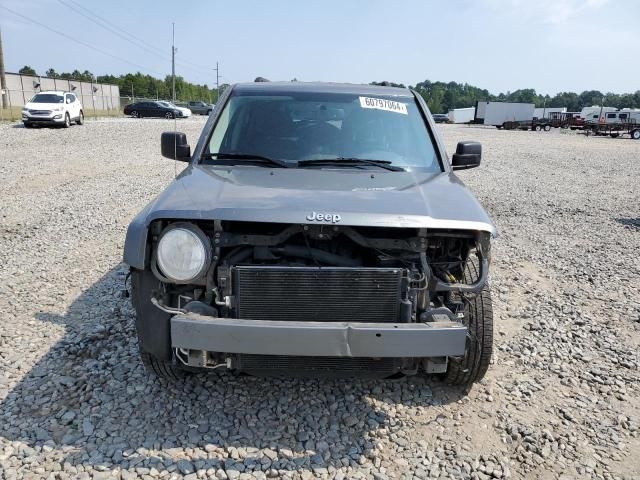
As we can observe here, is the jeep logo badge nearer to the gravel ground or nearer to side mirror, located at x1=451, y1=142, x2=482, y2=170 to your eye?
the gravel ground

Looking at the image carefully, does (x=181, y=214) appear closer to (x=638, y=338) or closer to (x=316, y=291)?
(x=316, y=291)

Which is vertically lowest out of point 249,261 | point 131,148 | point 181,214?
point 131,148

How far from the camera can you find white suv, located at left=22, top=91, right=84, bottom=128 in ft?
71.9

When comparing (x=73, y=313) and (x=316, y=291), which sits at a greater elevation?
(x=316, y=291)

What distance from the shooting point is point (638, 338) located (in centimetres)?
427

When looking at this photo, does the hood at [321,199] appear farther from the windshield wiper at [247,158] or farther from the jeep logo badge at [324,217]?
the windshield wiper at [247,158]

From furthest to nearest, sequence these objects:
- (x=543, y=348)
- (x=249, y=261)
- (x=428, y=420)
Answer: (x=543, y=348) < (x=428, y=420) < (x=249, y=261)

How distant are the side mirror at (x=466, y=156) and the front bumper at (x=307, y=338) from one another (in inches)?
76.7

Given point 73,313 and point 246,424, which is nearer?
point 246,424

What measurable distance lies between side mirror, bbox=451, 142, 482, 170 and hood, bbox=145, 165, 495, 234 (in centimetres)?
68

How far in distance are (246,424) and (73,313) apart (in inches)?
85.0

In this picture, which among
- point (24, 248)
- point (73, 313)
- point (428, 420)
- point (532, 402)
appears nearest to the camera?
point (428, 420)

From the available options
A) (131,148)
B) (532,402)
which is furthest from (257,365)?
(131,148)

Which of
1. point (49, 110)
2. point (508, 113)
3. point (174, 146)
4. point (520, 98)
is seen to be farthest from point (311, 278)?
point (520, 98)
